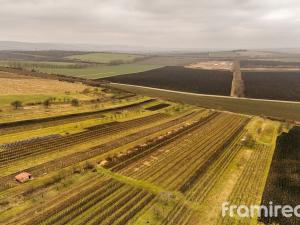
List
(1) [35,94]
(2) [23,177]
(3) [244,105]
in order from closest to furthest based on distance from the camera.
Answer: (2) [23,177] → (1) [35,94] → (3) [244,105]

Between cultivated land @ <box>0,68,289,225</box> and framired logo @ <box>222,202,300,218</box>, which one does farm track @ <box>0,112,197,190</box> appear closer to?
cultivated land @ <box>0,68,289,225</box>

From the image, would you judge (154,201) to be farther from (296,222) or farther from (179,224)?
(296,222)

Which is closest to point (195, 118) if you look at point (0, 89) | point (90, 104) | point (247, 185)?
point (90, 104)

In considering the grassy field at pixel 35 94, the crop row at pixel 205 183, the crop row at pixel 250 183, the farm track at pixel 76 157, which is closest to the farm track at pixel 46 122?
the grassy field at pixel 35 94

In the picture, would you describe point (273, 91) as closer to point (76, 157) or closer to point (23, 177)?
point (76, 157)

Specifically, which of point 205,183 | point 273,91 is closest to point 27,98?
point 205,183

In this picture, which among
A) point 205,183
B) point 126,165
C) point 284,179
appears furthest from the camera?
point 126,165

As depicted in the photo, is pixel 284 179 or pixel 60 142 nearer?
pixel 284 179
